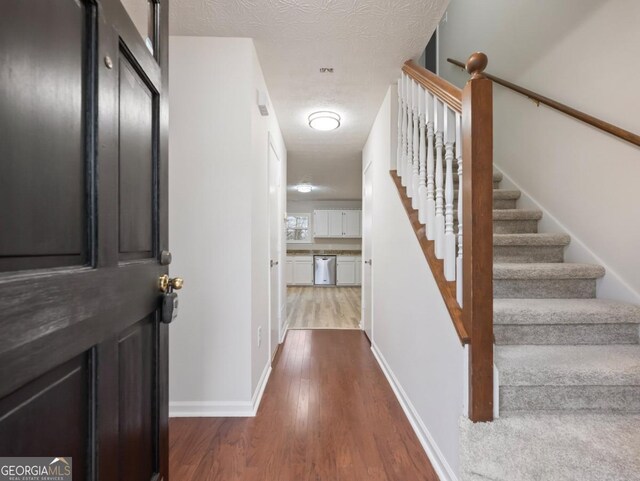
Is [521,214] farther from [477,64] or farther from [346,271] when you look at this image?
[346,271]

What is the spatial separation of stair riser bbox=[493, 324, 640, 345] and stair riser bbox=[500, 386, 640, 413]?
27 centimetres

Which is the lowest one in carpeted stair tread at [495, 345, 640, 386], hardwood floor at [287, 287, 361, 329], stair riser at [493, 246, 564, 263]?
hardwood floor at [287, 287, 361, 329]

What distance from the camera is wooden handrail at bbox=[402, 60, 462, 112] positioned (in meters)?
1.31

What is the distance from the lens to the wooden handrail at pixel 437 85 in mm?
1308

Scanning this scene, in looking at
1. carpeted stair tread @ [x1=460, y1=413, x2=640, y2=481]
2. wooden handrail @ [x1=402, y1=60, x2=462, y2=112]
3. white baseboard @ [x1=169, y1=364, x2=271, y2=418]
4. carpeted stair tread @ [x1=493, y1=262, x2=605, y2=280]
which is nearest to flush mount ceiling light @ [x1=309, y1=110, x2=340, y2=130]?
wooden handrail @ [x1=402, y1=60, x2=462, y2=112]

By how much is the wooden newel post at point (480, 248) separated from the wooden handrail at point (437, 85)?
0.17 metres

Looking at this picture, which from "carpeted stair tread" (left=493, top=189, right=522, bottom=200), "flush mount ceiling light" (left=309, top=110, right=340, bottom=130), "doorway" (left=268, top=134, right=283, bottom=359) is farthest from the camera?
"flush mount ceiling light" (left=309, top=110, right=340, bottom=130)

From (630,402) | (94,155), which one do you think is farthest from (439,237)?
(94,155)

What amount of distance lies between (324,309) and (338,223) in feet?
11.4

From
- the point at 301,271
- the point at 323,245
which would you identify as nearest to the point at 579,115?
the point at 301,271

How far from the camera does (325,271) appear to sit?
7738mm

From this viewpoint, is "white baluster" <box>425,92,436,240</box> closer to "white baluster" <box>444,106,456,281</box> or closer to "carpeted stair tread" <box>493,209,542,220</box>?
"white baluster" <box>444,106,456,281</box>

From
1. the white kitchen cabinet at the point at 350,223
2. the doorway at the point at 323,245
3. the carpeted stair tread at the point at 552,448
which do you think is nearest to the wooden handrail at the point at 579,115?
the carpeted stair tread at the point at 552,448

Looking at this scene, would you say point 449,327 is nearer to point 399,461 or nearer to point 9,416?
point 399,461
